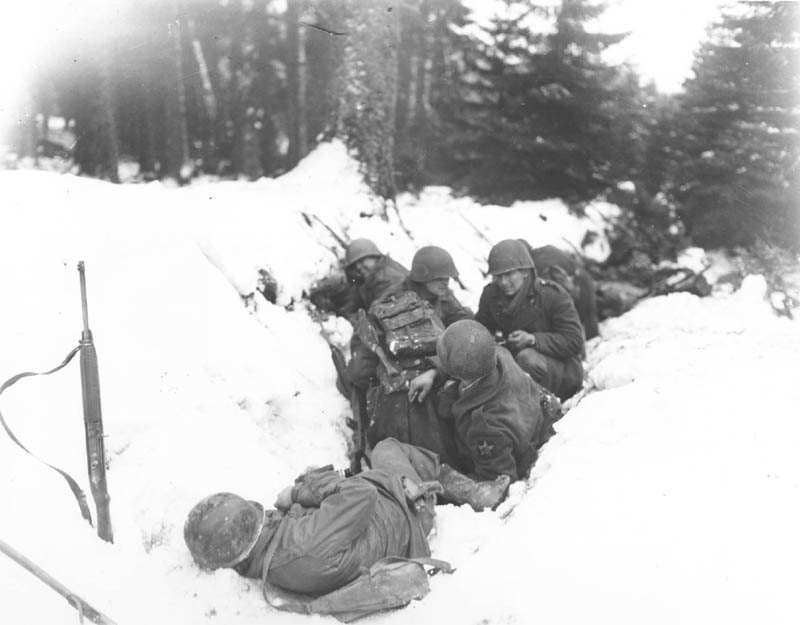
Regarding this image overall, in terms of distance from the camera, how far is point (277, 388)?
5531 millimetres

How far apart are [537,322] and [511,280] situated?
0.51 metres

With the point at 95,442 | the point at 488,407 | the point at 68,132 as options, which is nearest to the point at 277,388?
the point at 488,407

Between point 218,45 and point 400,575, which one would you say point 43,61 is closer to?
point 218,45

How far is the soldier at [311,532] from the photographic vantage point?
3299 mm

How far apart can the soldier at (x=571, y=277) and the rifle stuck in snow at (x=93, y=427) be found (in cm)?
567

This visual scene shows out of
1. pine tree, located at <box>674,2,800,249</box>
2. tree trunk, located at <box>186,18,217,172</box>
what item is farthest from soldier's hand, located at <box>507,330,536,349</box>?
pine tree, located at <box>674,2,800,249</box>

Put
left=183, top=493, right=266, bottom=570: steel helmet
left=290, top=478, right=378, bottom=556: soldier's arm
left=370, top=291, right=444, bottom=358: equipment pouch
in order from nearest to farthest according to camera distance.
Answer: left=183, top=493, right=266, bottom=570: steel helmet, left=290, top=478, right=378, bottom=556: soldier's arm, left=370, top=291, right=444, bottom=358: equipment pouch

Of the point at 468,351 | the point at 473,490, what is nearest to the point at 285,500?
the point at 473,490

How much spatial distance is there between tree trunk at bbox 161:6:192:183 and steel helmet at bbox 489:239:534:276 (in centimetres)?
397

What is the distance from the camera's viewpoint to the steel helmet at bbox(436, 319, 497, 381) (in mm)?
4637

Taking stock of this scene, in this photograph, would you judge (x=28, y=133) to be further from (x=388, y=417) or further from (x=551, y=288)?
(x=551, y=288)

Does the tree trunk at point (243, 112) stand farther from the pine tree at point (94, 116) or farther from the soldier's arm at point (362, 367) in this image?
the soldier's arm at point (362, 367)

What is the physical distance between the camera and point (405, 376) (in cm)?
548

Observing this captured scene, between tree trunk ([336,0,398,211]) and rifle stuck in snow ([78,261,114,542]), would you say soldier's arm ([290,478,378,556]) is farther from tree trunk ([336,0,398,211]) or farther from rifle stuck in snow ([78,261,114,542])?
tree trunk ([336,0,398,211])
